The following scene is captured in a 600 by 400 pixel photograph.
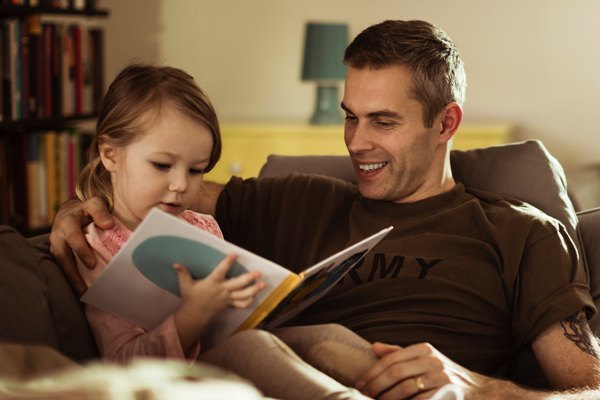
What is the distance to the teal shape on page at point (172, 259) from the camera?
128 centimetres

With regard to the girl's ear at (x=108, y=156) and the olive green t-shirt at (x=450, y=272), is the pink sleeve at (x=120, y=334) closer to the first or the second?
the girl's ear at (x=108, y=156)

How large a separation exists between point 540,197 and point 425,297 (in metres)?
0.46

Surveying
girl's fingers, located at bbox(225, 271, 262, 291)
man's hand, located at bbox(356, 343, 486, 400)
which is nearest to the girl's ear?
girl's fingers, located at bbox(225, 271, 262, 291)

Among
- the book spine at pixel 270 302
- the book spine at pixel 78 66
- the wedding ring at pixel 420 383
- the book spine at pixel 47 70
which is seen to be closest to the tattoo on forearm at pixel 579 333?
the wedding ring at pixel 420 383

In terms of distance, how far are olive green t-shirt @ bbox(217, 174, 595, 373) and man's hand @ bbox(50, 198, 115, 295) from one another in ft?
1.39

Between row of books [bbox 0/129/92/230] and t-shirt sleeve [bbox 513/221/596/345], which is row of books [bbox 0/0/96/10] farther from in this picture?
t-shirt sleeve [bbox 513/221/596/345]

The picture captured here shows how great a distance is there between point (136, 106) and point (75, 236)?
0.24 meters

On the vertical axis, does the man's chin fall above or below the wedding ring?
above

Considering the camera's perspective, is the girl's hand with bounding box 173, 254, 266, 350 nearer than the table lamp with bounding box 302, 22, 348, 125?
Yes

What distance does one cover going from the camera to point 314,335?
146 cm

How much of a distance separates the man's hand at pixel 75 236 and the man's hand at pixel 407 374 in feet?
1.61

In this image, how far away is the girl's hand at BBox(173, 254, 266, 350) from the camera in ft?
4.33

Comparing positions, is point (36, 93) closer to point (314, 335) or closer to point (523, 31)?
point (523, 31)

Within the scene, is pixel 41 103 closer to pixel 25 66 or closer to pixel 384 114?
pixel 25 66
